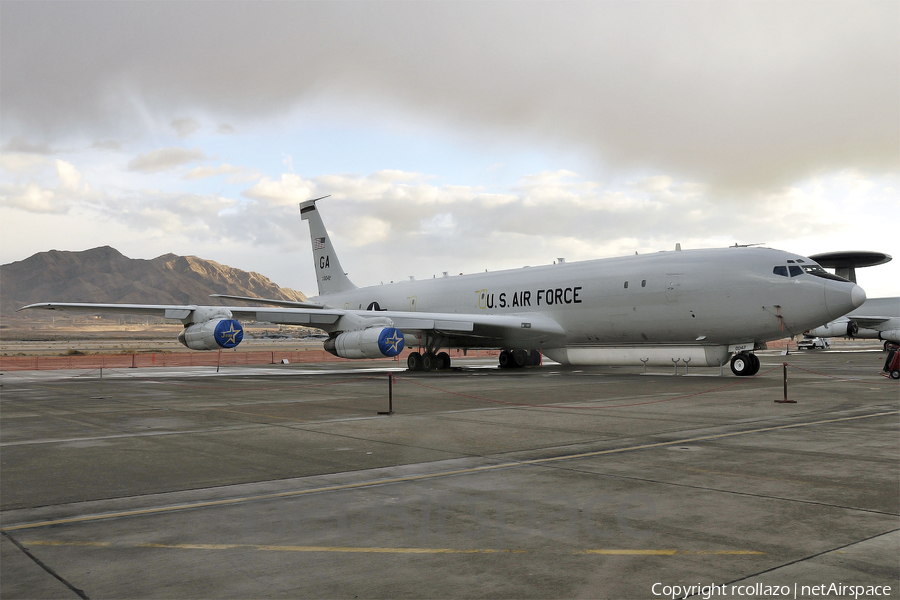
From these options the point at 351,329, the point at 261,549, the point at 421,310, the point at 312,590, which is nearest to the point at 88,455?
the point at 261,549

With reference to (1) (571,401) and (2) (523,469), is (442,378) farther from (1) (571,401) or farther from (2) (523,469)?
(2) (523,469)

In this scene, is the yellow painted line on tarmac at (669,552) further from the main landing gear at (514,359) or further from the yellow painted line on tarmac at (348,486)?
the main landing gear at (514,359)

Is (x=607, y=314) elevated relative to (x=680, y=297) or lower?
lower

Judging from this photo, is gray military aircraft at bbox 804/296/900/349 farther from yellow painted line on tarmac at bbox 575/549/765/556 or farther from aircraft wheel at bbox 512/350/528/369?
yellow painted line on tarmac at bbox 575/549/765/556

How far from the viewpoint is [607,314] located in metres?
23.6

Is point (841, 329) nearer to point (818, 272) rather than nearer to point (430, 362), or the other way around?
point (818, 272)

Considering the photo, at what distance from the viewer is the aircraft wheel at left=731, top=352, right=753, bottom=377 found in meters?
21.5

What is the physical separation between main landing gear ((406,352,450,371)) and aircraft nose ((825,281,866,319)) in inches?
608

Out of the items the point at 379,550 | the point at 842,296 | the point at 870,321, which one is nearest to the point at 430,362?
the point at 842,296

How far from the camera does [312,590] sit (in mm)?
3908

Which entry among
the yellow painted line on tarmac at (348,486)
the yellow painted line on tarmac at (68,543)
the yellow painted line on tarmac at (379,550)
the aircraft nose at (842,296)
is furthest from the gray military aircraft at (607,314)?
the yellow painted line on tarmac at (68,543)

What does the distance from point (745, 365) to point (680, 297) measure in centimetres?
306

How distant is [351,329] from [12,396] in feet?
37.5

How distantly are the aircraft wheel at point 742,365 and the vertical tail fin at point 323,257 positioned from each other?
22097 millimetres
